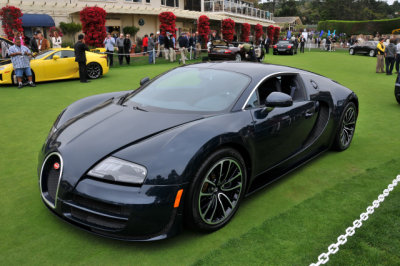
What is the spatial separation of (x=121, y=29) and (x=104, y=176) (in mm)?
29121

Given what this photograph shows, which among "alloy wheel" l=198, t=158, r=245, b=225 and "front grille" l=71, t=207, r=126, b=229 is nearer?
"front grille" l=71, t=207, r=126, b=229

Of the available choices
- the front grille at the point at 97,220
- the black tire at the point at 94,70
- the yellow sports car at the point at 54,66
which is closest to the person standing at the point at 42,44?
the yellow sports car at the point at 54,66

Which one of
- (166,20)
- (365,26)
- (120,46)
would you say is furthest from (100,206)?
(365,26)

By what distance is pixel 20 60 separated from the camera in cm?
1052

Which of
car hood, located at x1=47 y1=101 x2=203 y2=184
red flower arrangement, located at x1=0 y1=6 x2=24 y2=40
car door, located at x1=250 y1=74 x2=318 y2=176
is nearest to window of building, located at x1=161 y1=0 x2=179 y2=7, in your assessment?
red flower arrangement, located at x1=0 y1=6 x2=24 y2=40

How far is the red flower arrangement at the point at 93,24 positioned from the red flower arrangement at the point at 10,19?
4181 millimetres

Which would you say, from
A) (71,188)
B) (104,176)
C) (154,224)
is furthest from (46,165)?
(154,224)

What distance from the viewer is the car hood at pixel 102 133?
2.78 metres

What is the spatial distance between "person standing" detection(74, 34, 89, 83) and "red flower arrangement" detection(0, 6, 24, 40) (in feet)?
36.1

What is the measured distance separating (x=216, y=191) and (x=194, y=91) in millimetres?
1231

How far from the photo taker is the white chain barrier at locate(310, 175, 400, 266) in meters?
2.71

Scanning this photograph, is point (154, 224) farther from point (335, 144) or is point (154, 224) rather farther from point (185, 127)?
point (335, 144)

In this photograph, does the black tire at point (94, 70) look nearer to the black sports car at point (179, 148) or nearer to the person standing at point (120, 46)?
the person standing at point (120, 46)

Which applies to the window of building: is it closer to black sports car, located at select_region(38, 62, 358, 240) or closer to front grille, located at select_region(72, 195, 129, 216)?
black sports car, located at select_region(38, 62, 358, 240)
